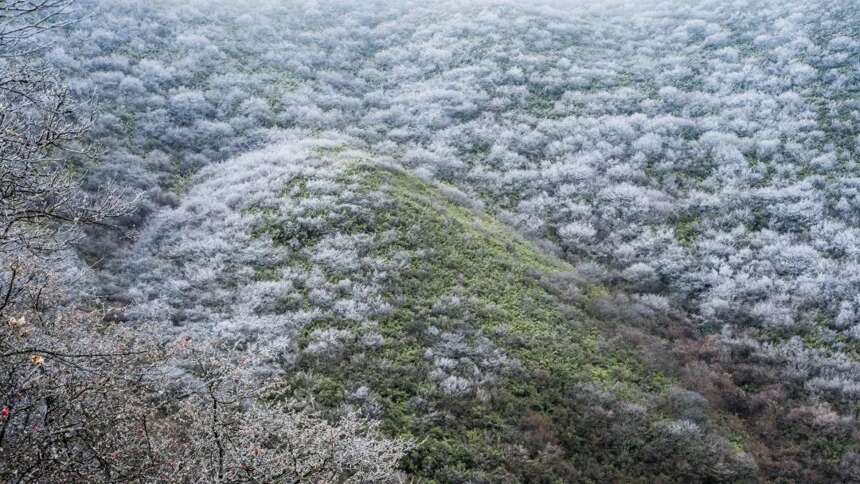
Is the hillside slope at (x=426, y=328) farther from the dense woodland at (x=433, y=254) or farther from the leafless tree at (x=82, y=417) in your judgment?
the leafless tree at (x=82, y=417)

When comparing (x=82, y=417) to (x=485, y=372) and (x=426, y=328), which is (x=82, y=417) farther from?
(x=426, y=328)

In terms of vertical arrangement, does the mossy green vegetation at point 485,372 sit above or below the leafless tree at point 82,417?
below

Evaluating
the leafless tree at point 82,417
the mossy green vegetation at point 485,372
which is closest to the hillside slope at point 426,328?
the mossy green vegetation at point 485,372

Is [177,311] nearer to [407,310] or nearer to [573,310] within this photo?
[407,310]

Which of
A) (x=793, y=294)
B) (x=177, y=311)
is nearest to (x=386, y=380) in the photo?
(x=177, y=311)

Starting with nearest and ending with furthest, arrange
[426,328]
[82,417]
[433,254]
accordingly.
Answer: [82,417] → [426,328] → [433,254]

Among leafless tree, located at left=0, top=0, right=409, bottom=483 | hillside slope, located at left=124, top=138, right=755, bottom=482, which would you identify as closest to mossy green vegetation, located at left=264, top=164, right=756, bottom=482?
hillside slope, located at left=124, top=138, right=755, bottom=482

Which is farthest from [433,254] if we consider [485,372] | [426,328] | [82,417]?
[82,417]
